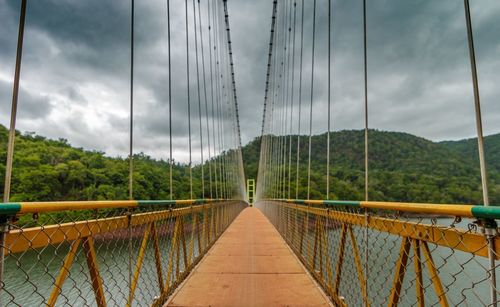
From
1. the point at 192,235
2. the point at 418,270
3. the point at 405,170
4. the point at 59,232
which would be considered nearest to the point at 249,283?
the point at 192,235

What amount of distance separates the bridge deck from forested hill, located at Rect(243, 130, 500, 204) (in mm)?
4826

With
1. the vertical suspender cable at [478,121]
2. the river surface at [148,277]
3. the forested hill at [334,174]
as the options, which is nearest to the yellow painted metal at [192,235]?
the river surface at [148,277]

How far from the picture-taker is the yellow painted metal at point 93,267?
1.17 metres

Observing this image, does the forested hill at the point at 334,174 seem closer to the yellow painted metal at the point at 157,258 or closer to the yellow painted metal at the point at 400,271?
the yellow painted metal at the point at 400,271

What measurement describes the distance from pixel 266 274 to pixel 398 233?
173 centimetres

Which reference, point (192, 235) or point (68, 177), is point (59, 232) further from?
point (68, 177)

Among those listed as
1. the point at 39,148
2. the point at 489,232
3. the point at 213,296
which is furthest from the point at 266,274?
the point at 39,148

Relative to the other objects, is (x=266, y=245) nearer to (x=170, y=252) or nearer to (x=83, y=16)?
(x=170, y=252)

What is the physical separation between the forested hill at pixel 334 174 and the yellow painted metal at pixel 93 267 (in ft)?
28.3

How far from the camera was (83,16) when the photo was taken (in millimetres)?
3910

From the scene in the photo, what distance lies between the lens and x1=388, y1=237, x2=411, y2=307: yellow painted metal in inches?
45.6

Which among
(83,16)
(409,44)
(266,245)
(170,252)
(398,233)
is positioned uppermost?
(409,44)

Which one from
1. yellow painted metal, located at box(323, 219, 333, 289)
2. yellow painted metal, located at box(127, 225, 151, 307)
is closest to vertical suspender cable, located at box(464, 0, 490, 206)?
yellow painted metal, located at box(323, 219, 333, 289)

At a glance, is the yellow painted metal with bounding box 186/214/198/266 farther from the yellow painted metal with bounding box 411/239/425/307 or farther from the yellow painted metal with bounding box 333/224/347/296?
the yellow painted metal with bounding box 411/239/425/307
